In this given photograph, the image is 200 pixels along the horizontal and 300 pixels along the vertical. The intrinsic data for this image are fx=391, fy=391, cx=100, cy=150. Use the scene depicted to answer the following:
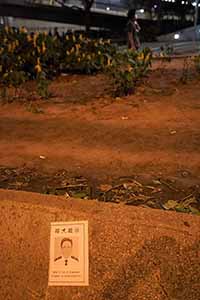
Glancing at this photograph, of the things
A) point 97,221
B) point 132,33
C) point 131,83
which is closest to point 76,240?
point 97,221

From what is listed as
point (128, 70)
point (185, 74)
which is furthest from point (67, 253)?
point (185, 74)

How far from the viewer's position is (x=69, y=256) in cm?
241

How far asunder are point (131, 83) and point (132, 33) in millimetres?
7809

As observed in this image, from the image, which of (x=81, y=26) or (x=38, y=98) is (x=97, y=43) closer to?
(x=38, y=98)

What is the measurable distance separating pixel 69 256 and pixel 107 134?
10.2ft

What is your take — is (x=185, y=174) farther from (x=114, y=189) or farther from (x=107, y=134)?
(x=107, y=134)

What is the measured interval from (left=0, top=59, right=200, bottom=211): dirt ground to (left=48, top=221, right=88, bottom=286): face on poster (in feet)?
4.56

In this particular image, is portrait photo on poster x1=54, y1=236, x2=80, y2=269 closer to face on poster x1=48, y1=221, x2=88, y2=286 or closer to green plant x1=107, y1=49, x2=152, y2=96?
face on poster x1=48, y1=221, x2=88, y2=286

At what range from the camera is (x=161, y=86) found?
820 centimetres

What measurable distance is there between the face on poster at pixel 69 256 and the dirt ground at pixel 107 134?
139cm

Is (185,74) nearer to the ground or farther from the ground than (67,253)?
farther from the ground

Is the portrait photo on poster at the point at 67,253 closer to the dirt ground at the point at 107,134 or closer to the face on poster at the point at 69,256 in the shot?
the face on poster at the point at 69,256

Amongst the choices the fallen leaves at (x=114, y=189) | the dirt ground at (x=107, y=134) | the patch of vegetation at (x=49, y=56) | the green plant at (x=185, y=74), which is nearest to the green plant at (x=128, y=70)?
the patch of vegetation at (x=49, y=56)

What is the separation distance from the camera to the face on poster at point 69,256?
7.79 feet
